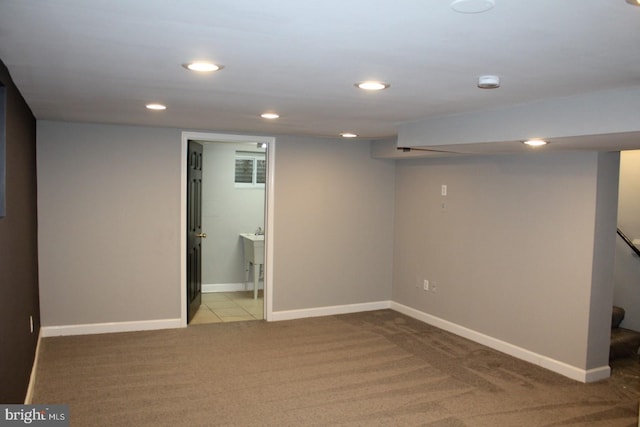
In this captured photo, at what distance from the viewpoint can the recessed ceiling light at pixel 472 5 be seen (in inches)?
59.1

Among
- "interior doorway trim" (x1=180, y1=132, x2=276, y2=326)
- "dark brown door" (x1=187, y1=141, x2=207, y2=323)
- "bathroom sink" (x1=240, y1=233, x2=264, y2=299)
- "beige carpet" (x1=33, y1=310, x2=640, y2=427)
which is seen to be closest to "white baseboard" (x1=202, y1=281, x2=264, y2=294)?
"bathroom sink" (x1=240, y1=233, x2=264, y2=299)

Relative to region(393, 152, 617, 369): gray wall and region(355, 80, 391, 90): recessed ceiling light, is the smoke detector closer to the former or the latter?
region(355, 80, 391, 90): recessed ceiling light

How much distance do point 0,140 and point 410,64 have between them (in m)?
2.04

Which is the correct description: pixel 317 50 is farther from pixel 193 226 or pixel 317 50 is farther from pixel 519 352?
pixel 193 226

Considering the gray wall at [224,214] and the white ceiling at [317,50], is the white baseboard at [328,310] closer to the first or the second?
the gray wall at [224,214]

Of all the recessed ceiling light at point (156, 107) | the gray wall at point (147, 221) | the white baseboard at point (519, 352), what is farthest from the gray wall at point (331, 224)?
the recessed ceiling light at point (156, 107)

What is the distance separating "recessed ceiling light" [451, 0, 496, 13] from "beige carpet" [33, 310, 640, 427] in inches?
108

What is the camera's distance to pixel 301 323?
5.88 m

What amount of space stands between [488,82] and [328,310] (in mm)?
4158

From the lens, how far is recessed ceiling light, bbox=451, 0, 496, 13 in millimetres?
1502

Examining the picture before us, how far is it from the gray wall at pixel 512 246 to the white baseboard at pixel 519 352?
47mm

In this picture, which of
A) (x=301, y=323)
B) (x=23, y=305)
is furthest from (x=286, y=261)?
(x=23, y=305)

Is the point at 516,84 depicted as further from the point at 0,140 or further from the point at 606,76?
the point at 0,140

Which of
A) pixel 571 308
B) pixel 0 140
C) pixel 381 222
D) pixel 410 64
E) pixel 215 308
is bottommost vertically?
pixel 215 308
